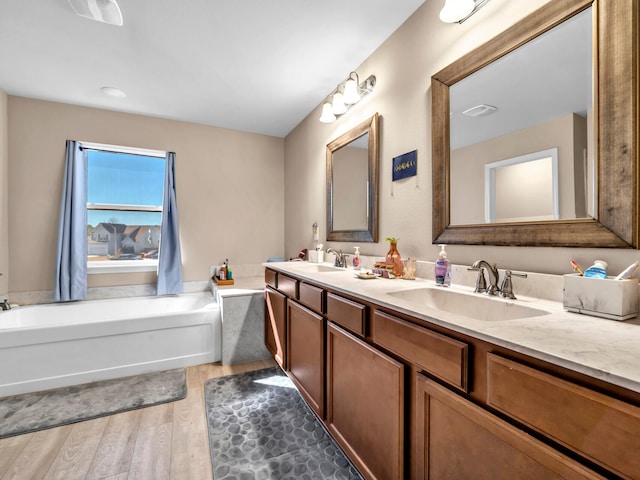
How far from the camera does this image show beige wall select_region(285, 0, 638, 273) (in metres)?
1.18

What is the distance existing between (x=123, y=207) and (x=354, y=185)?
2.61 meters

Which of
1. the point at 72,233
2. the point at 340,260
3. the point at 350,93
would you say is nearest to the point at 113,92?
the point at 72,233

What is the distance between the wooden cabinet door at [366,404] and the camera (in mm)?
1021

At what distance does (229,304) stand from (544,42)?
102 inches

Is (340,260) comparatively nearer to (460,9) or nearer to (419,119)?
(419,119)

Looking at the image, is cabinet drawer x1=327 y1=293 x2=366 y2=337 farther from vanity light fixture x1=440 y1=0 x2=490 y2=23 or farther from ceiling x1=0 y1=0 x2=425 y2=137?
ceiling x1=0 y1=0 x2=425 y2=137

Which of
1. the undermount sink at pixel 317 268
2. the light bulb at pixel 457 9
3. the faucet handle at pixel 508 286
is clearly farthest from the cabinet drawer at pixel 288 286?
the light bulb at pixel 457 9

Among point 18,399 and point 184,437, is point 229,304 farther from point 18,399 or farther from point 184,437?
point 18,399

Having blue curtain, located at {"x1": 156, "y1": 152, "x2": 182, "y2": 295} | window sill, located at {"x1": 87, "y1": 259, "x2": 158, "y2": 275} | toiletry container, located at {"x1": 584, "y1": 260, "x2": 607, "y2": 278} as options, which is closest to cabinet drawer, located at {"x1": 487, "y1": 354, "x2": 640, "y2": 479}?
toiletry container, located at {"x1": 584, "y1": 260, "x2": 607, "y2": 278}

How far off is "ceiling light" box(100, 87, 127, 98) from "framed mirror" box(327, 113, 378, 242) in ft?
6.33

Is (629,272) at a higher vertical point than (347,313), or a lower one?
higher

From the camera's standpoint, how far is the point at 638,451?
0.48m

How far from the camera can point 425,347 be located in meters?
0.92

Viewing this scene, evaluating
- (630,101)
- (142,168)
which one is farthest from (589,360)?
(142,168)
